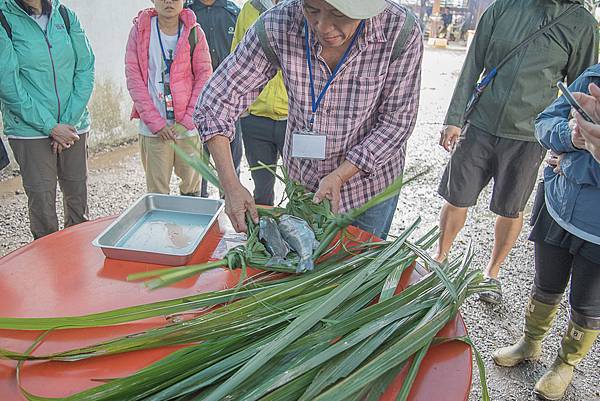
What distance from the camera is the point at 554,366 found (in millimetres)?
2297

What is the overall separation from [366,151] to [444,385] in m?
0.89

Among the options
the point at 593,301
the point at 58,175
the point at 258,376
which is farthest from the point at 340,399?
the point at 58,175

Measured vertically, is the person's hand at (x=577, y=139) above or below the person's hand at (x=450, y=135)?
above

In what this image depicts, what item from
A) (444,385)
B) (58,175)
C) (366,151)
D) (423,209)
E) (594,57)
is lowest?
(423,209)

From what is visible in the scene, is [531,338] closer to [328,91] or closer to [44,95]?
[328,91]

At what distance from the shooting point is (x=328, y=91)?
175 cm

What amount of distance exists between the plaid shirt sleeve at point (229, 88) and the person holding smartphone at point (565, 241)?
113cm

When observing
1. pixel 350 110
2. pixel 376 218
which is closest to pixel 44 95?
pixel 350 110

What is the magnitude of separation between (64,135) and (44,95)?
0.26 m

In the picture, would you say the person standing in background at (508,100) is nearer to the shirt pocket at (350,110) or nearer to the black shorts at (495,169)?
the black shorts at (495,169)

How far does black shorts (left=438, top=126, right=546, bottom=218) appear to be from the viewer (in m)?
2.71

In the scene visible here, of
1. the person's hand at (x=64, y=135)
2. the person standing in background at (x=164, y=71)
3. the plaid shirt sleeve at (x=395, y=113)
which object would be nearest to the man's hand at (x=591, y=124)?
the plaid shirt sleeve at (x=395, y=113)

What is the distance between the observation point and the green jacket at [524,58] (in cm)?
251

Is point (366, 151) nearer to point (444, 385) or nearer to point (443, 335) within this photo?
point (443, 335)
